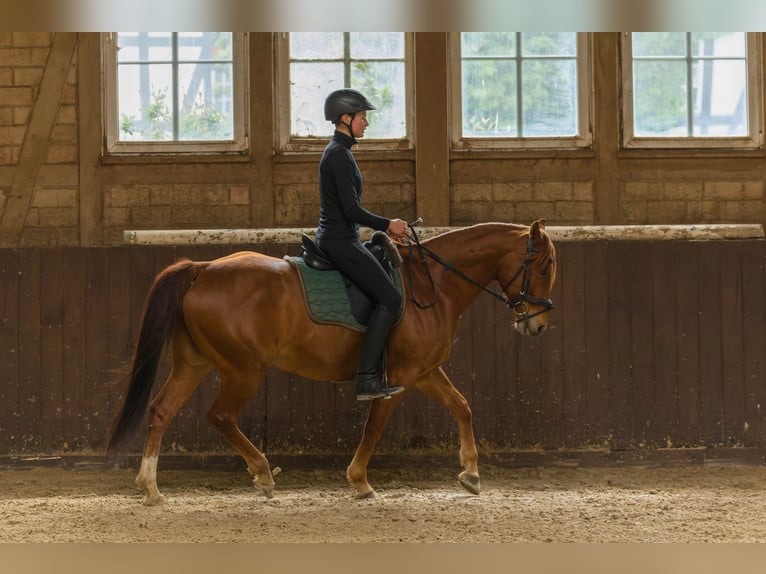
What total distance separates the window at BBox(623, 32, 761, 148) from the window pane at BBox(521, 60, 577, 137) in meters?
0.49

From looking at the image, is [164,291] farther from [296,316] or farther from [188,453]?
[188,453]

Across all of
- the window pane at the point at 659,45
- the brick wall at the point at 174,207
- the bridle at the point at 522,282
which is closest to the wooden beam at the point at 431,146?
the brick wall at the point at 174,207

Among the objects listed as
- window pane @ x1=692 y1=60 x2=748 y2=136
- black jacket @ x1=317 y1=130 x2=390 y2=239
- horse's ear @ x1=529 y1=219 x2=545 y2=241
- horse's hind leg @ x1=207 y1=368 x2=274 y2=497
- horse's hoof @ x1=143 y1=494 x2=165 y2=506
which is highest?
window pane @ x1=692 y1=60 x2=748 y2=136

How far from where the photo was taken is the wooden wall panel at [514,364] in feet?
20.8

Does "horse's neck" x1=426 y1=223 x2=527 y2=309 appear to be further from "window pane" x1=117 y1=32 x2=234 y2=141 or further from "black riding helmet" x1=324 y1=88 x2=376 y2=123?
"window pane" x1=117 y1=32 x2=234 y2=141

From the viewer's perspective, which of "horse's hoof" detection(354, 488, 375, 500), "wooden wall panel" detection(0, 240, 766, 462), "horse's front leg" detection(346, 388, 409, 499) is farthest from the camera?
"wooden wall panel" detection(0, 240, 766, 462)

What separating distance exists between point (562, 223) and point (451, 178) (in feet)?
3.43

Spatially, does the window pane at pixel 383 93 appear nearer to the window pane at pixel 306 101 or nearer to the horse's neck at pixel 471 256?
the window pane at pixel 306 101

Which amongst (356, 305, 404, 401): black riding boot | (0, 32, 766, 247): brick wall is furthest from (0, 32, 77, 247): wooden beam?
(356, 305, 404, 401): black riding boot

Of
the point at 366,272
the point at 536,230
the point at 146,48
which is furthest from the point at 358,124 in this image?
the point at 146,48

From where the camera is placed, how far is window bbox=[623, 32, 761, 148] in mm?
7676

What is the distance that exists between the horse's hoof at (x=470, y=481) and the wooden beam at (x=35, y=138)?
4.46 metres

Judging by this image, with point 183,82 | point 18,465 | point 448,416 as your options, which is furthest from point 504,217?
point 18,465

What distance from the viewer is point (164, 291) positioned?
4.93 m
